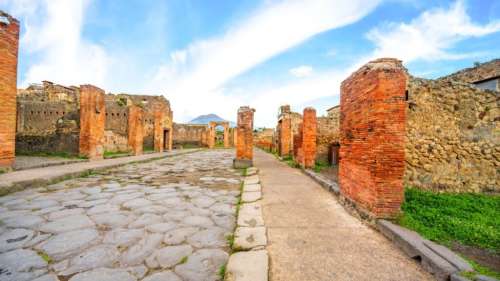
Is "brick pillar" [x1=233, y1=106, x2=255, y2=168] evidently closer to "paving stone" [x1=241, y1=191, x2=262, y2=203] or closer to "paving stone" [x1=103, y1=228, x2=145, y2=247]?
"paving stone" [x1=241, y1=191, x2=262, y2=203]

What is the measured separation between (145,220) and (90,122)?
9381 millimetres

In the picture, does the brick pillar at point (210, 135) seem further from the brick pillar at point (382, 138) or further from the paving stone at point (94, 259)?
the paving stone at point (94, 259)

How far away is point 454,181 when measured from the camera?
4.48m

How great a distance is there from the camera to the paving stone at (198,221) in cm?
277

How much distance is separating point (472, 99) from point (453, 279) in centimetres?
480

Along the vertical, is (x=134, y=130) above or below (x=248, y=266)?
above

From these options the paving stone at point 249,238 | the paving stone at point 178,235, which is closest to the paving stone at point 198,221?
the paving stone at point 178,235

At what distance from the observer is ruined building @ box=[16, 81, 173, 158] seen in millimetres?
10102

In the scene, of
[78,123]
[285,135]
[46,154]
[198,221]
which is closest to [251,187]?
[198,221]

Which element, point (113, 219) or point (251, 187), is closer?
point (113, 219)

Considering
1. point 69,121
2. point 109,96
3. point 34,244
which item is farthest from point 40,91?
point 34,244

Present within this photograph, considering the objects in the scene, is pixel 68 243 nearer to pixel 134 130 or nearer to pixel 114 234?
pixel 114 234

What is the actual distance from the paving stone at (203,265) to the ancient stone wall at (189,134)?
2508 cm

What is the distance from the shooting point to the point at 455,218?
9.87ft
